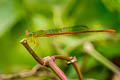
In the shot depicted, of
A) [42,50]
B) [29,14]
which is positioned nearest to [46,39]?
[42,50]

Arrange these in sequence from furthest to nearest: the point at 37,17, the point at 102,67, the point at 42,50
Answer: the point at 37,17 → the point at 42,50 → the point at 102,67

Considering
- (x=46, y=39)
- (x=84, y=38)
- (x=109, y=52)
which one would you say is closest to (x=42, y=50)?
(x=46, y=39)

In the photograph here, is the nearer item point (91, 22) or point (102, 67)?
point (102, 67)

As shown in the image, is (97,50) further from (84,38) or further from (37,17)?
(37,17)

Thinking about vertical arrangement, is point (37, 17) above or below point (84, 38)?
above

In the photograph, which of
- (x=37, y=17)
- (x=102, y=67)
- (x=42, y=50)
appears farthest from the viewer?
(x=37, y=17)

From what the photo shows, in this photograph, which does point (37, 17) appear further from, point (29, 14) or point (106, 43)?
point (106, 43)

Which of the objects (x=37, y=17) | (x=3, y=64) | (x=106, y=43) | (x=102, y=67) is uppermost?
(x=37, y=17)
